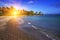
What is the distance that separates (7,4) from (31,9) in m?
1.26

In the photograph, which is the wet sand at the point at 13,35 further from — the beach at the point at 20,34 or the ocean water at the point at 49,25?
the ocean water at the point at 49,25

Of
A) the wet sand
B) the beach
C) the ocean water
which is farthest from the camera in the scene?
the ocean water

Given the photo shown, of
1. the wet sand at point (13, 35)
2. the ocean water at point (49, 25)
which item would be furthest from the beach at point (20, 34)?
the ocean water at point (49, 25)

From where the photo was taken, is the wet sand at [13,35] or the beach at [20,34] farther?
the beach at [20,34]

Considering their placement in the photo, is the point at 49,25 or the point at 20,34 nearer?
the point at 20,34

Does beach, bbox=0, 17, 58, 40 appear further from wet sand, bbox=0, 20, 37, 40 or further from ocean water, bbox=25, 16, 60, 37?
ocean water, bbox=25, 16, 60, 37

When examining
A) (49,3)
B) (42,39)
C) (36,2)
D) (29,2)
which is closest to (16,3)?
(29,2)

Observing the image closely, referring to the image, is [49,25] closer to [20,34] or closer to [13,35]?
[20,34]

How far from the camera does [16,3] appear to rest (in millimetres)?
5570

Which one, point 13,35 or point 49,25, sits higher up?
point 13,35

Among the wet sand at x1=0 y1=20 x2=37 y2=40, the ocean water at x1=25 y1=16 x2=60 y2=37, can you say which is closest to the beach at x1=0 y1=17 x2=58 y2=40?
the wet sand at x1=0 y1=20 x2=37 y2=40

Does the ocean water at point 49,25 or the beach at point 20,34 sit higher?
the beach at point 20,34

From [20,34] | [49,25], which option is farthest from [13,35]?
[49,25]

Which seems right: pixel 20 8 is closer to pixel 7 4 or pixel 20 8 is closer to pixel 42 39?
pixel 7 4
